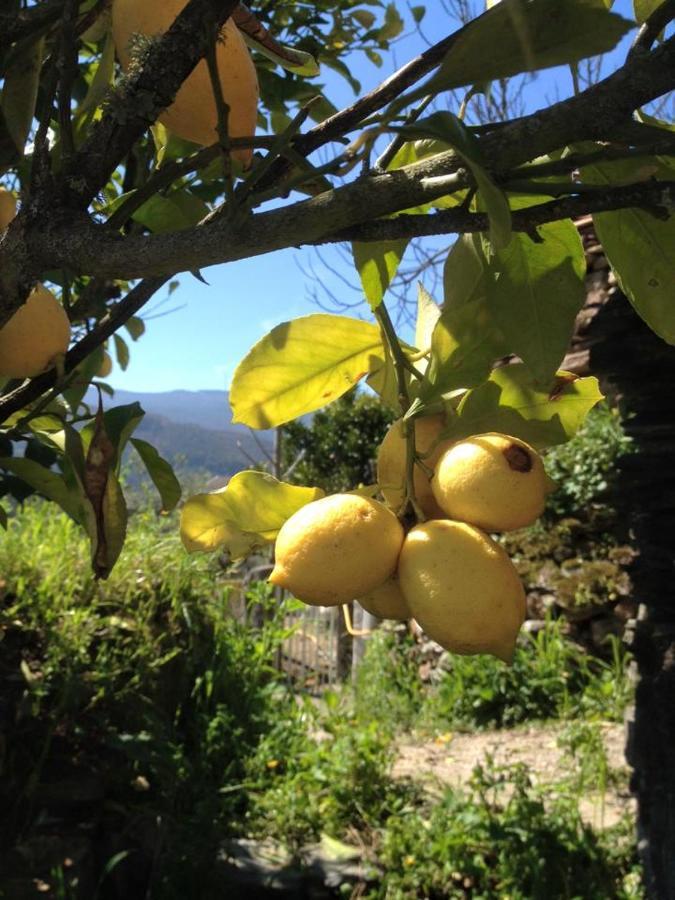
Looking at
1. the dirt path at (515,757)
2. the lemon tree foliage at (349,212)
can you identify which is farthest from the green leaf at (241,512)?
the dirt path at (515,757)

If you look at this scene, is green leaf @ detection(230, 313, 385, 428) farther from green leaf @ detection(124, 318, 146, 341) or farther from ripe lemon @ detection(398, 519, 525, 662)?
green leaf @ detection(124, 318, 146, 341)

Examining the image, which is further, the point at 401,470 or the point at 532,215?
the point at 401,470

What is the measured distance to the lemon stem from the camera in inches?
20.0

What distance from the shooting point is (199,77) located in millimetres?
474

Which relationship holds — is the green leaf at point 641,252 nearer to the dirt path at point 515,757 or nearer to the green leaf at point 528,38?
the green leaf at point 528,38

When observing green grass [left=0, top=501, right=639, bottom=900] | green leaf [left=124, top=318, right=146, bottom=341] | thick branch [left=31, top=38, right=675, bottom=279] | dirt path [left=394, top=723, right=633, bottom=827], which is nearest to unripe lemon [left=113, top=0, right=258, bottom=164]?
thick branch [left=31, top=38, right=675, bottom=279]

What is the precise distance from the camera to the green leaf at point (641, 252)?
0.50m

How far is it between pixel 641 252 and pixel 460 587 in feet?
0.81

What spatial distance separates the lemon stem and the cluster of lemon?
0.02 m

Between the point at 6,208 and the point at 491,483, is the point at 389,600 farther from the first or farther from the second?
the point at 6,208

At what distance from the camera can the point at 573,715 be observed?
4.25m

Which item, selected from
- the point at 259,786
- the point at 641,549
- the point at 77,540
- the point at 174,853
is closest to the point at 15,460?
the point at 641,549

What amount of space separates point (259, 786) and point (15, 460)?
9.17 ft

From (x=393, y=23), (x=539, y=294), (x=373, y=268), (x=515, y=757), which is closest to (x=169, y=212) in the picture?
(x=373, y=268)
